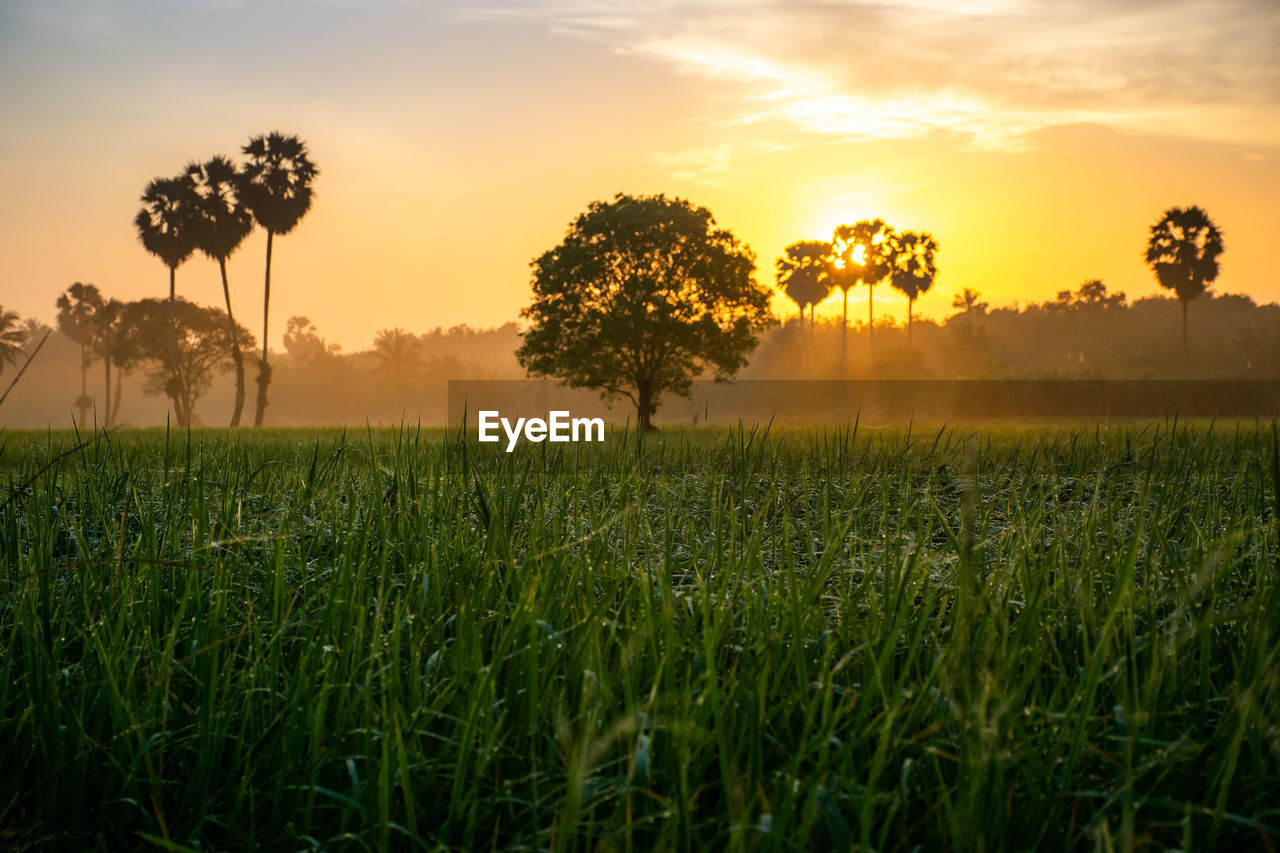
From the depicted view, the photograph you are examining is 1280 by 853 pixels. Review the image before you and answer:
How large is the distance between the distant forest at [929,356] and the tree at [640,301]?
34.0 m

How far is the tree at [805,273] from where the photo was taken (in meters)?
76.0

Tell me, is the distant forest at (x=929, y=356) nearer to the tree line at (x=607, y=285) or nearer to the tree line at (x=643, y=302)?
the tree line at (x=607, y=285)

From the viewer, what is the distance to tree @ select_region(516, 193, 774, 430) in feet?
99.5

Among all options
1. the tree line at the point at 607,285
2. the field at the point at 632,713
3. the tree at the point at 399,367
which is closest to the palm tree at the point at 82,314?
the tree line at the point at 607,285

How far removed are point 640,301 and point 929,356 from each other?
243 feet

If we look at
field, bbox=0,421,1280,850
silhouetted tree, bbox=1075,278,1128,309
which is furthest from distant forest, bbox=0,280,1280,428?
field, bbox=0,421,1280,850

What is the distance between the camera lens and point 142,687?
295cm

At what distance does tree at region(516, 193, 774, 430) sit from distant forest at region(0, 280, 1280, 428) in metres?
34.0

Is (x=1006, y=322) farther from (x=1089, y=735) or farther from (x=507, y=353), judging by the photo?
(x=1089, y=735)

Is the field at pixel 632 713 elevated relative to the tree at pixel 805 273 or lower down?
lower down

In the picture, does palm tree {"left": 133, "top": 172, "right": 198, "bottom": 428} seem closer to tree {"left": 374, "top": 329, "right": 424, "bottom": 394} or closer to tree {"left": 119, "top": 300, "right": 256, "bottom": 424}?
tree {"left": 119, "top": 300, "right": 256, "bottom": 424}

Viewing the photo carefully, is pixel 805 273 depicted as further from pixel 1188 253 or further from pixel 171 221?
pixel 171 221

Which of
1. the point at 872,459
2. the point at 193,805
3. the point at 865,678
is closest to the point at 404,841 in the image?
the point at 193,805

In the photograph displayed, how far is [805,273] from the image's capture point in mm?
78375
